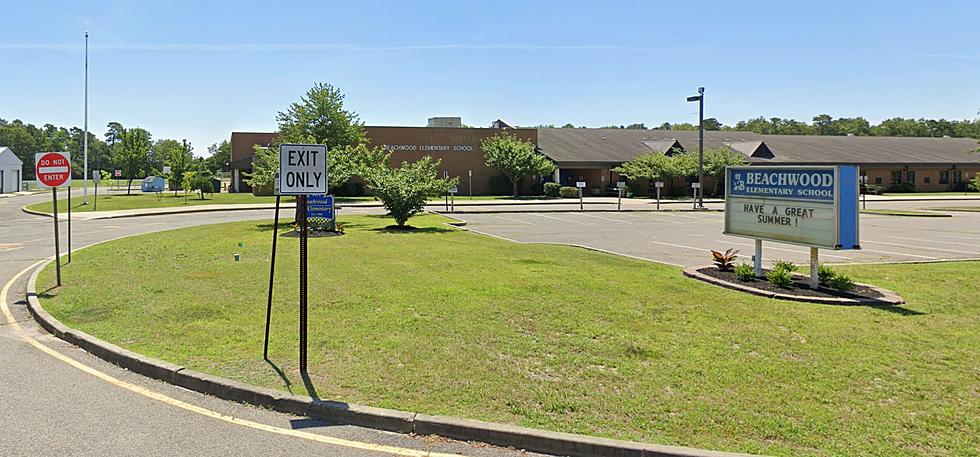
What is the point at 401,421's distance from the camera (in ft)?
16.6

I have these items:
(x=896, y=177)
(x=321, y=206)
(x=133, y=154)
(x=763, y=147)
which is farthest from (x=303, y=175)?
(x=896, y=177)

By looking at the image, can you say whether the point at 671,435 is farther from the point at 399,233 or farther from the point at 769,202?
the point at 399,233

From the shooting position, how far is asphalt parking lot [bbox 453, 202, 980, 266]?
15.3 m

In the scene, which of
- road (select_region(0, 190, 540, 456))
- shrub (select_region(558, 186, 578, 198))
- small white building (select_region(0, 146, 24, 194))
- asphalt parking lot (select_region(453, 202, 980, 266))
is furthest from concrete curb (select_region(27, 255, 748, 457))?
small white building (select_region(0, 146, 24, 194))

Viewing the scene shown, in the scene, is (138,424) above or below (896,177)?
below

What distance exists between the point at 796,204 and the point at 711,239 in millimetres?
9314

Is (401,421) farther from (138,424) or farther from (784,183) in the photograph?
(784,183)

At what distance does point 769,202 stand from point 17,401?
403 inches

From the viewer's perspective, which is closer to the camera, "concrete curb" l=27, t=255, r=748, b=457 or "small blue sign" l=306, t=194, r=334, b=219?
"concrete curb" l=27, t=255, r=748, b=457

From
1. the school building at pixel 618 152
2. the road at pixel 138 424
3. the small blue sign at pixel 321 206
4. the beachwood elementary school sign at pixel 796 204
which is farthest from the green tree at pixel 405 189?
the school building at pixel 618 152

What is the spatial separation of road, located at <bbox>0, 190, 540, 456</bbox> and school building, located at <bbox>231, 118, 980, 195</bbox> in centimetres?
4675

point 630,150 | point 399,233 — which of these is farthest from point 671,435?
point 630,150

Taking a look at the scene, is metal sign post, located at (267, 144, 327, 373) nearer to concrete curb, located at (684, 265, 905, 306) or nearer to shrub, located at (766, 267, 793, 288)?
concrete curb, located at (684, 265, 905, 306)

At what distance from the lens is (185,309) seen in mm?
8883
